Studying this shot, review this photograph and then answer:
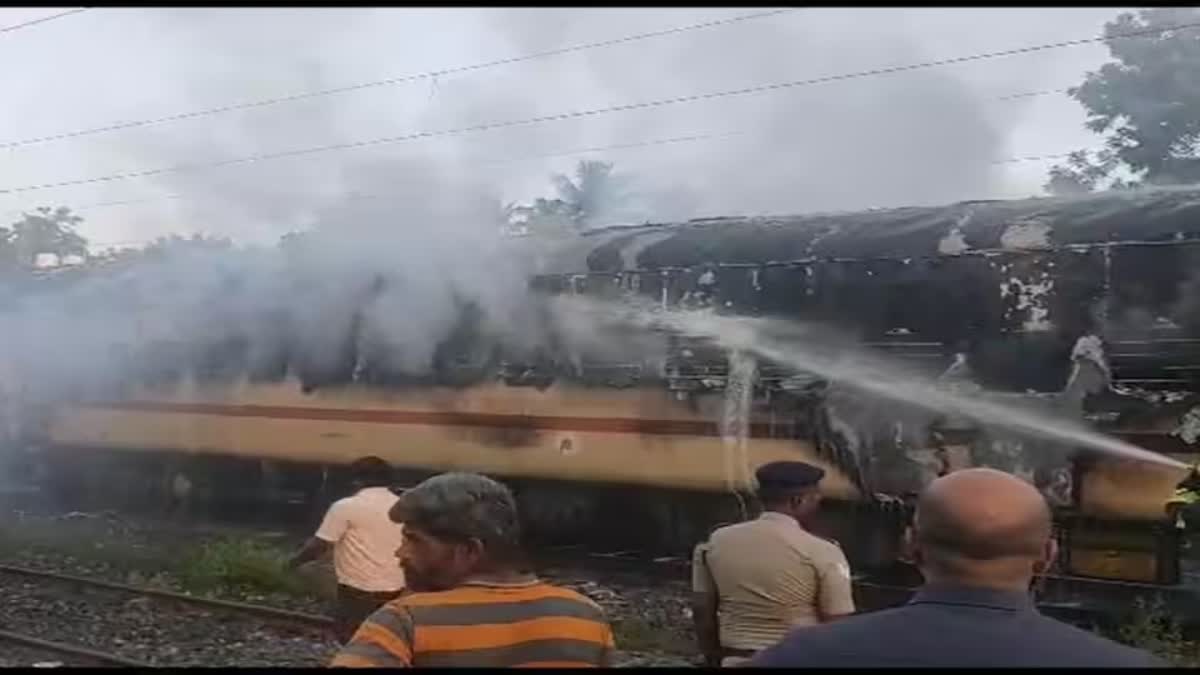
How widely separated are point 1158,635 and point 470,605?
628cm

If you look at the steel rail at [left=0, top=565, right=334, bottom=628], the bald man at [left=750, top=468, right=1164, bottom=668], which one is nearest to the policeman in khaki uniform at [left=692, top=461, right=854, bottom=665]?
the bald man at [left=750, top=468, right=1164, bottom=668]

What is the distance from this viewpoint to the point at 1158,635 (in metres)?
7.95

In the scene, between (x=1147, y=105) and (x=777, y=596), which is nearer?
(x=777, y=596)

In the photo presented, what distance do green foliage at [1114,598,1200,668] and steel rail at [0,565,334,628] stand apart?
4843mm

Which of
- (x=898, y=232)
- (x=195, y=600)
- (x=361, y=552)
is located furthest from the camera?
(x=195, y=600)

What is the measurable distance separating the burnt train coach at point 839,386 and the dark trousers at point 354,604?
13.9ft

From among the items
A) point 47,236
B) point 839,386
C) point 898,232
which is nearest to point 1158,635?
point 839,386

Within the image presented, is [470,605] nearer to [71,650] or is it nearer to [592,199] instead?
[71,650]

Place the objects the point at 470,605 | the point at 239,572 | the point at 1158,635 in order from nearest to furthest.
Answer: the point at 470,605 < the point at 1158,635 < the point at 239,572

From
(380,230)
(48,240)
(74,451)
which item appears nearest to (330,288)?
(380,230)

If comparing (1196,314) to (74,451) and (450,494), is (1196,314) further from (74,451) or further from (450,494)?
(74,451)

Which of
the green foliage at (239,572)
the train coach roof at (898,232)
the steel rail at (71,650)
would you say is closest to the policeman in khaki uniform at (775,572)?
the steel rail at (71,650)

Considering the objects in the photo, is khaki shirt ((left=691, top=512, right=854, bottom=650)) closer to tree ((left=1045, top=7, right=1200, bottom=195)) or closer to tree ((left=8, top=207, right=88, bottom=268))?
tree ((left=1045, top=7, right=1200, bottom=195))

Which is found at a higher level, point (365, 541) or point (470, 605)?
point (470, 605)
